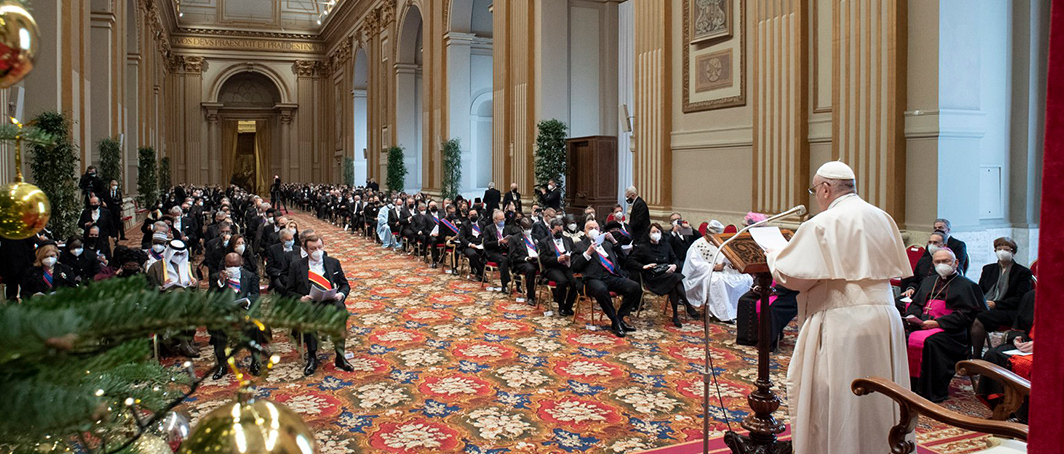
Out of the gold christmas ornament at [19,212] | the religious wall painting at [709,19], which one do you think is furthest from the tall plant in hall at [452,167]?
the gold christmas ornament at [19,212]

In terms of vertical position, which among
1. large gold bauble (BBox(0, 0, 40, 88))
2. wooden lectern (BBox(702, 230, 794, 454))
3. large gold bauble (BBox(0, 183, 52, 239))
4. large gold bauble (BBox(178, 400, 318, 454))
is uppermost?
large gold bauble (BBox(0, 0, 40, 88))

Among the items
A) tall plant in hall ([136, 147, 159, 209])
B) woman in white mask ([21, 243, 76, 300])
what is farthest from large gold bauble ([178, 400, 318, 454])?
tall plant in hall ([136, 147, 159, 209])

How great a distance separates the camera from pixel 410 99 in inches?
1174

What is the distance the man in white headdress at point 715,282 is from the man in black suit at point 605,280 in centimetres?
77

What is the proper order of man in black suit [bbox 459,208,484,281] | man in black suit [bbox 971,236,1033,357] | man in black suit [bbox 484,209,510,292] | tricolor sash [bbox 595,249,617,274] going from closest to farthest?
man in black suit [bbox 971,236,1033,357] → tricolor sash [bbox 595,249,617,274] → man in black suit [bbox 484,209,510,292] → man in black suit [bbox 459,208,484,281]

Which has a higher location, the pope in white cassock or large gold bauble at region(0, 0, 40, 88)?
large gold bauble at region(0, 0, 40, 88)

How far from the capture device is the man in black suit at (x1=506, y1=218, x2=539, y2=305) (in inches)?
408

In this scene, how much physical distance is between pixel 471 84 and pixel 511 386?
19.3 metres

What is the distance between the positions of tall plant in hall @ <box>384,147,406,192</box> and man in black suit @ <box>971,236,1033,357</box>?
2357 cm

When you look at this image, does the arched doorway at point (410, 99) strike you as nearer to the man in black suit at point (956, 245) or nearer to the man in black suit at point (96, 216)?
the man in black suit at point (96, 216)

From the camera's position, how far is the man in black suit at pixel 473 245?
12.8 meters

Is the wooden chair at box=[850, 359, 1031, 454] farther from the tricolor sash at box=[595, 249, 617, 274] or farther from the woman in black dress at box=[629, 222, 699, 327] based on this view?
the tricolor sash at box=[595, 249, 617, 274]

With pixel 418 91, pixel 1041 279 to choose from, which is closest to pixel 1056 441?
pixel 1041 279

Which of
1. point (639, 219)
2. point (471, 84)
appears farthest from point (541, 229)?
point (471, 84)
